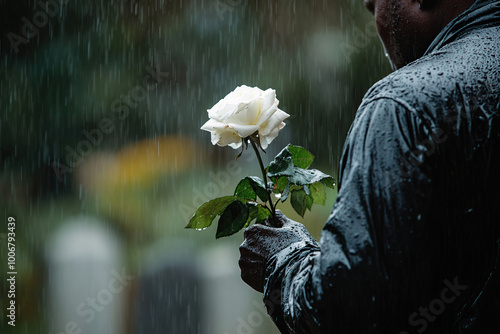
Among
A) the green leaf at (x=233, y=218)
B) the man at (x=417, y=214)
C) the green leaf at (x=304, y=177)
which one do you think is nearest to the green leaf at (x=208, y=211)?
the green leaf at (x=233, y=218)

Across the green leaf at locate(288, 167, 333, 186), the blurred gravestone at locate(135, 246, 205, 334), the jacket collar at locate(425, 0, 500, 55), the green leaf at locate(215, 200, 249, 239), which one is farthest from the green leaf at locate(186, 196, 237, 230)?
the blurred gravestone at locate(135, 246, 205, 334)

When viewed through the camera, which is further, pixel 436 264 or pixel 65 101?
pixel 65 101

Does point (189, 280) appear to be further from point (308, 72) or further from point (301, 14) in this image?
point (301, 14)

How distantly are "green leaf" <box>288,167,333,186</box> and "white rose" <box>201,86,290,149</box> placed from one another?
0.08 m

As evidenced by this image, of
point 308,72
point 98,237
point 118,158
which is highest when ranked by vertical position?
point 308,72

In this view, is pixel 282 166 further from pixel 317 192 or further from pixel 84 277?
pixel 84 277

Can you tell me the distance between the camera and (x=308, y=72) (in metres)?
5.17

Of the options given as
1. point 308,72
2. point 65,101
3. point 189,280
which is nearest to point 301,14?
point 308,72

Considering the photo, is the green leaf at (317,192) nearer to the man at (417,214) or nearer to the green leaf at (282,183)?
the green leaf at (282,183)

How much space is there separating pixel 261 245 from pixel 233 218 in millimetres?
147

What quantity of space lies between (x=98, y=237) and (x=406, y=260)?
4817 mm

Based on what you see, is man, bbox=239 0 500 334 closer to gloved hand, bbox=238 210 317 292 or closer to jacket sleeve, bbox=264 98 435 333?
jacket sleeve, bbox=264 98 435 333

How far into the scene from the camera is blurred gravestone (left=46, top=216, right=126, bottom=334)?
5094 millimetres

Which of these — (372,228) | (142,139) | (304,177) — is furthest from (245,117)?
(142,139)
